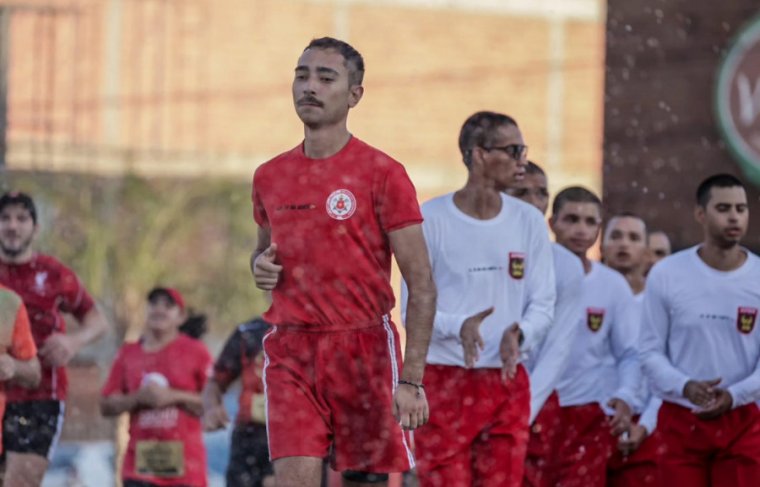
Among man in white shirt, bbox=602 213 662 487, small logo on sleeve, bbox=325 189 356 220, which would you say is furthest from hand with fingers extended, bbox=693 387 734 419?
small logo on sleeve, bbox=325 189 356 220

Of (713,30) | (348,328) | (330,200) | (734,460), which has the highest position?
(713,30)

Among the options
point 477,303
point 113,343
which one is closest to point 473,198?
point 477,303

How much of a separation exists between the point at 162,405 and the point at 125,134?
17240mm

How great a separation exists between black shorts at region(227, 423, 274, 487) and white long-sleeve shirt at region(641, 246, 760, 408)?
12.5 ft

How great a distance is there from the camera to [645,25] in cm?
1806

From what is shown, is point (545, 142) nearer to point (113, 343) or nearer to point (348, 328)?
point (113, 343)

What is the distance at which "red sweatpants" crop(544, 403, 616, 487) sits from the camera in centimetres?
1061

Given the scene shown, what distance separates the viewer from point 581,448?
35.0ft

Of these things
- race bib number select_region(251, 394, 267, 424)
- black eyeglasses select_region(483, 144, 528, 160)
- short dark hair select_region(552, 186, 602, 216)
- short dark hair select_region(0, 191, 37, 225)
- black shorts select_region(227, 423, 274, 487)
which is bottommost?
black shorts select_region(227, 423, 274, 487)

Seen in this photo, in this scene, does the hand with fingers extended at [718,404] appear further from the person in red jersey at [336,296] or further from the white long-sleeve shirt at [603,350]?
the person in red jersey at [336,296]

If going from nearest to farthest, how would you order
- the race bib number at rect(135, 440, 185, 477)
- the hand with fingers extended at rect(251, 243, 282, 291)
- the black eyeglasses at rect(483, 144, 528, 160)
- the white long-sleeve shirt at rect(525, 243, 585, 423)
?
1. the hand with fingers extended at rect(251, 243, 282, 291)
2. the black eyeglasses at rect(483, 144, 528, 160)
3. the white long-sleeve shirt at rect(525, 243, 585, 423)
4. the race bib number at rect(135, 440, 185, 477)

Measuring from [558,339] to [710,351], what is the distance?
877mm

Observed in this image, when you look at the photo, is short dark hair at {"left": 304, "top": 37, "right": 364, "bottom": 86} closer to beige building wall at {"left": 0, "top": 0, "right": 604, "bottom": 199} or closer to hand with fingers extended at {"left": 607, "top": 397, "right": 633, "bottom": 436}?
hand with fingers extended at {"left": 607, "top": 397, "right": 633, "bottom": 436}

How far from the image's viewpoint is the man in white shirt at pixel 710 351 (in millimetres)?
9586
